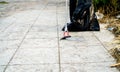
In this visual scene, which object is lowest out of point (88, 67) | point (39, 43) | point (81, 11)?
point (39, 43)

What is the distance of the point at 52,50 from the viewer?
20.8ft

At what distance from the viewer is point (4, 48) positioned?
21.8 feet

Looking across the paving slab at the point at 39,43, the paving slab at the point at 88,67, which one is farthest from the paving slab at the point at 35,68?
the paving slab at the point at 39,43

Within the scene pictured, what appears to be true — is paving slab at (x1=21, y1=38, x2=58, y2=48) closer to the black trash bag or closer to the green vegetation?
the black trash bag

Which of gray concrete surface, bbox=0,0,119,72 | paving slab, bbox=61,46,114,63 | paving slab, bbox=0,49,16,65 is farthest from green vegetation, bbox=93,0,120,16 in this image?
paving slab, bbox=0,49,16,65

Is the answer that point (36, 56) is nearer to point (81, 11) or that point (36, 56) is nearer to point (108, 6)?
point (81, 11)

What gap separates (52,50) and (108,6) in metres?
6.06

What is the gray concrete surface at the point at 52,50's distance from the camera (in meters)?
5.12

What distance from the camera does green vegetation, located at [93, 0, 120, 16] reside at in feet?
36.5

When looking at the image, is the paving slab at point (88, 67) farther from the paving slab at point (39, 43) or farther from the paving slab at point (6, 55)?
the paving slab at point (39, 43)

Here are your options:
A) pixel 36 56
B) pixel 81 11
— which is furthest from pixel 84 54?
pixel 81 11

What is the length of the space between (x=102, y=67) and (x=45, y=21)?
6.02m

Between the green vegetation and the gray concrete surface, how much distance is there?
2.48 metres

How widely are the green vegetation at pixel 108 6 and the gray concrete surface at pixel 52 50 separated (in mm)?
2478
